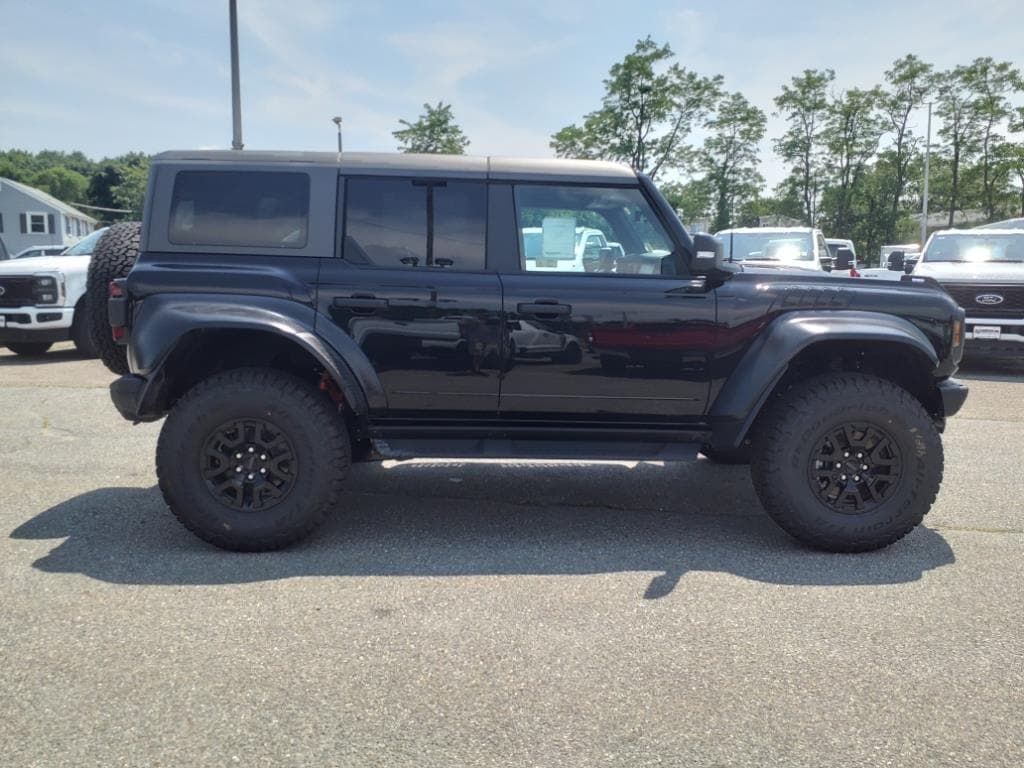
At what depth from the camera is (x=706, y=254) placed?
158 inches

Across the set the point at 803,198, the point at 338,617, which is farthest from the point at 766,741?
the point at 803,198

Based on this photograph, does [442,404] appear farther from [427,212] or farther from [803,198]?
[803,198]

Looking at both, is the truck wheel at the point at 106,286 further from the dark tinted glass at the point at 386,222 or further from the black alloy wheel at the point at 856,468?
the black alloy wheel at the point at 856,468

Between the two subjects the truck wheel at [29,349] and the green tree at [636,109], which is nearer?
the truck wheel at [29,349]

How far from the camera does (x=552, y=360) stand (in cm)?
405

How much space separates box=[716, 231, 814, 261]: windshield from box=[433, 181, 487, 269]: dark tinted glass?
870 cm

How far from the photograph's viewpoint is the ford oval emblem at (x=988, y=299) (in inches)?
415

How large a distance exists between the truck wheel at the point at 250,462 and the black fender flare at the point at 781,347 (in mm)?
1872

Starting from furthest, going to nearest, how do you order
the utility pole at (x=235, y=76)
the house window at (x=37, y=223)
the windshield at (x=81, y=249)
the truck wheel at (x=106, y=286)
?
the house window at (x=37, y=223) → the utility pole at (x=235, y=76) → the windshield at (x=81, y=249) → the truck wheel at (x=106, y=286)

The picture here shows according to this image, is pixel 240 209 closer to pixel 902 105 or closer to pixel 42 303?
pixel 42 303

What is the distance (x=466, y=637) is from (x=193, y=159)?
2628 mm

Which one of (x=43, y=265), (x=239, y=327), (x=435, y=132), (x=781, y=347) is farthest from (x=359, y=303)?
(x=435, y=132)

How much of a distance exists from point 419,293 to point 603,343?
0.91 meters

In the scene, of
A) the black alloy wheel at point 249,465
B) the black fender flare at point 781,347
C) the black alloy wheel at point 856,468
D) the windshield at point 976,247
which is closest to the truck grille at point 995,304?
the windshield at point 976,247
